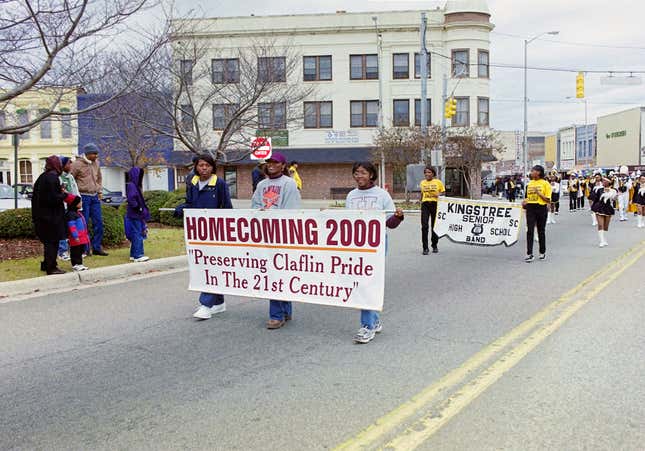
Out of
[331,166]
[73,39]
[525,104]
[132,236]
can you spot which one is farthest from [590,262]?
[525,104]

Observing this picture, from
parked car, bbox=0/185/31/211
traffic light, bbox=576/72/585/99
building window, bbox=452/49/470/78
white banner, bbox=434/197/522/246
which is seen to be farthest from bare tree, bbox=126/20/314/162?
building window, bbox=452/49/470/78

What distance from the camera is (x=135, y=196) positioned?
34.7 ft

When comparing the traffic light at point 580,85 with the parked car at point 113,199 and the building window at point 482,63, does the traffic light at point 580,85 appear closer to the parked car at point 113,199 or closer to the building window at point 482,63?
the building window at point 482,63

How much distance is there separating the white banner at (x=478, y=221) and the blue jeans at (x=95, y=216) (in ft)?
22.8

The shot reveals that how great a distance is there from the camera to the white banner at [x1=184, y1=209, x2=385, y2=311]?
19.5 feet

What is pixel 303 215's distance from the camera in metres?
6.30

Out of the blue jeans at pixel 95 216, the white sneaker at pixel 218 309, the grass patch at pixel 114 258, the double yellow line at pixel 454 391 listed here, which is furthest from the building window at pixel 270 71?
the double yellow line at pixel 454 391

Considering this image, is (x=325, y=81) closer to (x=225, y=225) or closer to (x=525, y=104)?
(x=525, y=104)

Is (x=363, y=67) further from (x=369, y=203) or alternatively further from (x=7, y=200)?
(x=369, y=203)

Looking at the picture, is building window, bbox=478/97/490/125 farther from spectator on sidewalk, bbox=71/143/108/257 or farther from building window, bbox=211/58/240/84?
spectator on sidewalk, bbox=71/143/108/257

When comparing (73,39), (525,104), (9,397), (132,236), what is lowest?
(9,397)

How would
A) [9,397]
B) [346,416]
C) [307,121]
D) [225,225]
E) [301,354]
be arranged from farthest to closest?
1. [307,121]
2. [225,225]
3. [301,354]
4. [9,397]
5. [346,416]

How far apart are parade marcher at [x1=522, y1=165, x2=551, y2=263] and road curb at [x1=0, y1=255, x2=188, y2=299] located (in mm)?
6609

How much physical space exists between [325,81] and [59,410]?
38783 millimetres
